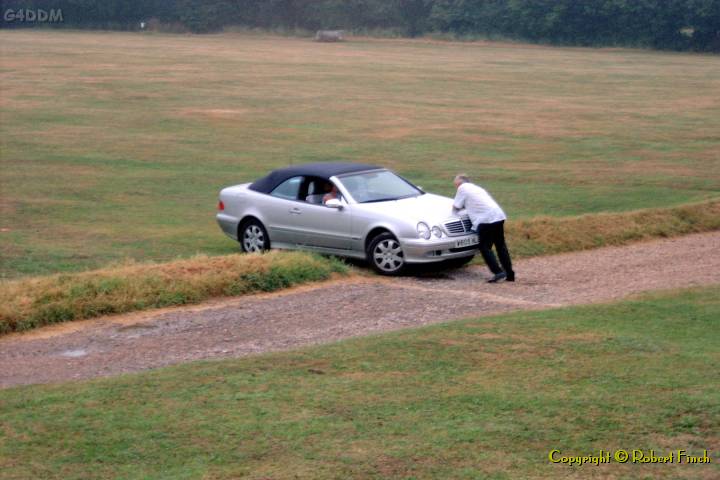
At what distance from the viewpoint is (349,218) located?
14.9 metres

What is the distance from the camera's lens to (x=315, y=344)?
33.3 ft

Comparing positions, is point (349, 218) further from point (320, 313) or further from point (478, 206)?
point (320, 313)

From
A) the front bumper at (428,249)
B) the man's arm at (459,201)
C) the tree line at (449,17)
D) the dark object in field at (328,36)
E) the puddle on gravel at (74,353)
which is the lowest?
the puddle on gravel at (74,353)

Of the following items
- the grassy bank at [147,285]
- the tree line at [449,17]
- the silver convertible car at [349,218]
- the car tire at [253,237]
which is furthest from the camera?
the tree line at [449,17]

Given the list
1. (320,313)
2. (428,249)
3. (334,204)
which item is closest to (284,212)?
(334,204)

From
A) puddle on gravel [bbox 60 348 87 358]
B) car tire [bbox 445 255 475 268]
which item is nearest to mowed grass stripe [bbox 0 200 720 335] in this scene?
car tire [bbox 445 255 475 268]

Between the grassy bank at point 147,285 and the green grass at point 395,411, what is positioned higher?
the green grass at point 395,411

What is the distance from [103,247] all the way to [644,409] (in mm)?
11258

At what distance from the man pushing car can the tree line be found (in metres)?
67.0

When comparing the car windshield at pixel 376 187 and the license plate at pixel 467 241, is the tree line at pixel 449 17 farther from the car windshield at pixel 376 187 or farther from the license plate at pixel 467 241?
the license plate at pixel 467 241

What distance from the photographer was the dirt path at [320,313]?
392 inches

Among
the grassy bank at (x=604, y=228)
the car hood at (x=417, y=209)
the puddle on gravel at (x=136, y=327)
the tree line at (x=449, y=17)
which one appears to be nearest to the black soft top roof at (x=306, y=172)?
the car hood at (x=417, y=209)

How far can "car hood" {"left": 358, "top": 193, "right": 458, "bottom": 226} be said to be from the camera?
14.5 m

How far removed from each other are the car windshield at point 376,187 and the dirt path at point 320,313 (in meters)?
1.45
